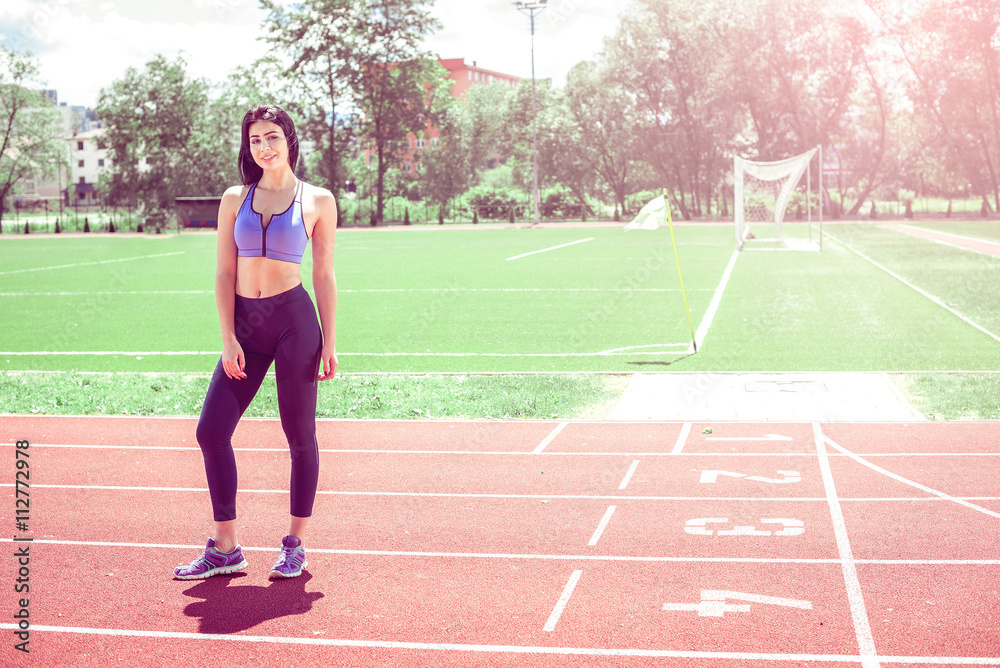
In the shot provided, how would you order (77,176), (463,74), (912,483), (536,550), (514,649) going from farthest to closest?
1. (463,74)
2. (77,176)
3. (912,483)
4. (536,550)
5. (514,649)

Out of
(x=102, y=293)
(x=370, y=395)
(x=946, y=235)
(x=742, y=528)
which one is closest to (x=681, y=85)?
(x=946, y=235)

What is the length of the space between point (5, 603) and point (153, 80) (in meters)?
74.1

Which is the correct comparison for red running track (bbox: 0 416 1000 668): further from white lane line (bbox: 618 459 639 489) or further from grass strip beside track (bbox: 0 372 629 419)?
grass strip beside track (bbox: 0 372 629 419)

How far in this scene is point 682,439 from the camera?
767 cm

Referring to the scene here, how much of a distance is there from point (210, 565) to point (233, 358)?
1055mm

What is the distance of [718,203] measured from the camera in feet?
217

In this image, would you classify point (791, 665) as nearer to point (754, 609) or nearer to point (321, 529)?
point (754, 609)

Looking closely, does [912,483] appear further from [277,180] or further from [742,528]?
[277,180]

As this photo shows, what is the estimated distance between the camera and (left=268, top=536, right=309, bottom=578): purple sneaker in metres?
4.79

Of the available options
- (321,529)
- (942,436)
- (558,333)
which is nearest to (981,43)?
(558,333)

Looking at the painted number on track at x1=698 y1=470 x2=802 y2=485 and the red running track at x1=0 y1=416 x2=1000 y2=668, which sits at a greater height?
the painted number on track at x1=698 y1=470 x2=802 y2=485

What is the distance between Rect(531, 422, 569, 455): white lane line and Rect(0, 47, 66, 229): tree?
65777mm

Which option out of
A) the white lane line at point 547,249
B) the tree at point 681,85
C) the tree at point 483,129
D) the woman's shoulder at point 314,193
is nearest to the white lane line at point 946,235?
the white lane line at point 547,249

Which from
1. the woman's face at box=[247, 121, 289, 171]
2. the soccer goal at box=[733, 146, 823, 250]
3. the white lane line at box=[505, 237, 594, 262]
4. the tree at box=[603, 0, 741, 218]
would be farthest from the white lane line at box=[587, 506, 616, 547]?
the tree at box=[603, 0, 741, 218]
